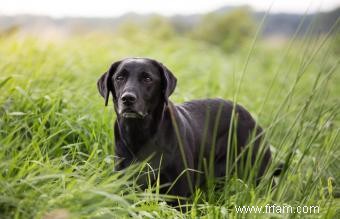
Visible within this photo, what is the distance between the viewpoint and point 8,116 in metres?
4.33

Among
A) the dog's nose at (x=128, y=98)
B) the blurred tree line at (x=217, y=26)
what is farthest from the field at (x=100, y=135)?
the blurred tree line at (x=217, y=26)

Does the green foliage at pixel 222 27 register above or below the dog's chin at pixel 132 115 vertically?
below

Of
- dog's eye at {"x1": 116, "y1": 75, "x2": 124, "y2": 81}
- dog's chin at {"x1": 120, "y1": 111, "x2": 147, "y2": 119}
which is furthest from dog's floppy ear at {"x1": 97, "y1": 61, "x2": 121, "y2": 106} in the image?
dog's chin at {"x1": 120, "y1": 111, "x2": 147, "y2": 119}

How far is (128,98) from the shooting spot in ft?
13.0

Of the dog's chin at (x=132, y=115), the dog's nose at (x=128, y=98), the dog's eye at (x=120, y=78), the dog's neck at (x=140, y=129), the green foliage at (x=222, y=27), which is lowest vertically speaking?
the green foliage at (x=222, y=27)

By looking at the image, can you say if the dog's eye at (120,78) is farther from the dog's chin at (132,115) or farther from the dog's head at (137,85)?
the dog's chin at (132,115)

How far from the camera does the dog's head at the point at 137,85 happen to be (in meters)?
4.02

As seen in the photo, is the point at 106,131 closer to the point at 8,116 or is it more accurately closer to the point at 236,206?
the point at 8,116

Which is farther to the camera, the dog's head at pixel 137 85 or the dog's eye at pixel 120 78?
the dog's eye at pixel 120 78

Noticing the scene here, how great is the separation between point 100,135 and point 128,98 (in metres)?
0.93

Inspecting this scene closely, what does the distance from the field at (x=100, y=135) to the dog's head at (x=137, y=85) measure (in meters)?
0.40

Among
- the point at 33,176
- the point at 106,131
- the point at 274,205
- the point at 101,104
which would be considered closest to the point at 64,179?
the point at 33,176

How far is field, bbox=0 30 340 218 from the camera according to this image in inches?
119

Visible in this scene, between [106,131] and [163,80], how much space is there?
86 cm
